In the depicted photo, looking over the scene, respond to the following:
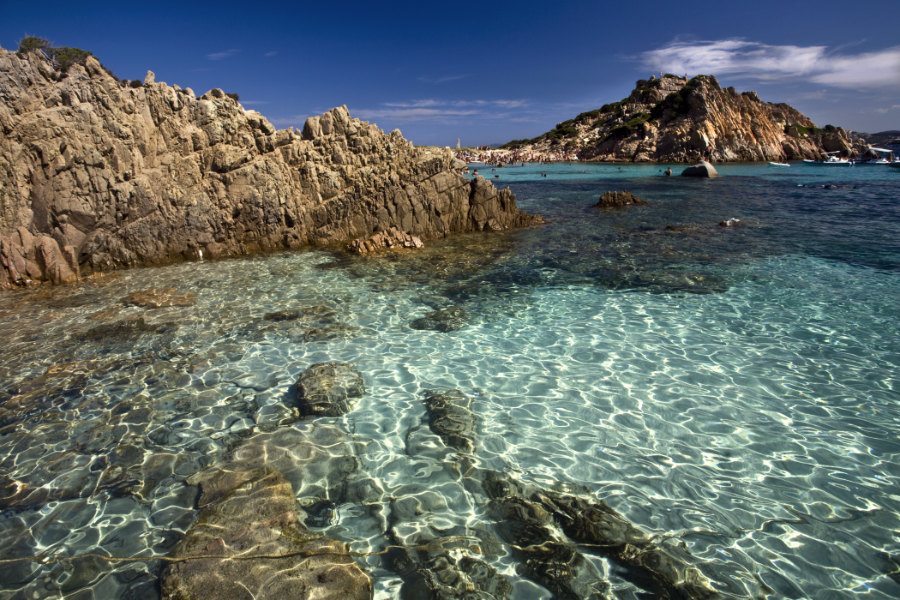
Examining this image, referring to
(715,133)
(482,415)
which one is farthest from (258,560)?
(715,133)

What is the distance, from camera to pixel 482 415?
7598 millimetres

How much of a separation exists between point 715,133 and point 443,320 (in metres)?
99.3

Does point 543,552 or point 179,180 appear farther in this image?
point 179,180

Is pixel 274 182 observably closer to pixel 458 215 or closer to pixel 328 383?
pixel 458 215

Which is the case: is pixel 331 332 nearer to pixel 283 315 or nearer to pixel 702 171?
pixel 283 315

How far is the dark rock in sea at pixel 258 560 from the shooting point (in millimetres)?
4219

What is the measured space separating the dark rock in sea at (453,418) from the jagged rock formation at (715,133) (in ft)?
317

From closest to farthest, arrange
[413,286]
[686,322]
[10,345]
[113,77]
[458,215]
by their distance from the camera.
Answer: [10,345] → [686,322] → [413,286] → [113,77] → [458,215]

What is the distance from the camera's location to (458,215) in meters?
24.2

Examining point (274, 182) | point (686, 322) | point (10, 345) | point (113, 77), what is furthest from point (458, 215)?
point (10, 345)

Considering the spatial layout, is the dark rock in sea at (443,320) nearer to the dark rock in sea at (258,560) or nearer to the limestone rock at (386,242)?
the dark rock in sea at (258,560)

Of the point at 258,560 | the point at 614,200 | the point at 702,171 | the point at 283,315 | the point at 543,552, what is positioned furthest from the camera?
the point at 702,171

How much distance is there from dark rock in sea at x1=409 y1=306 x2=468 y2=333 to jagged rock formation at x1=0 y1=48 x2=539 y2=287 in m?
11.0

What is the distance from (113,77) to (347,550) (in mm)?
23087
